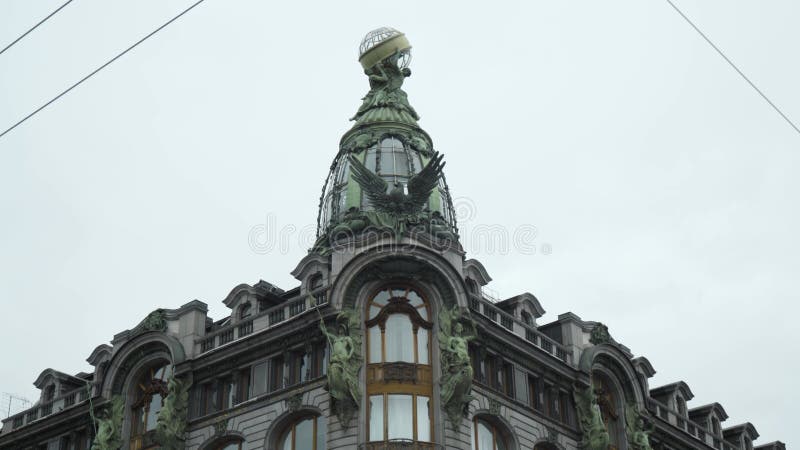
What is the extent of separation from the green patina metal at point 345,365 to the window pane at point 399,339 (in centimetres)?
141

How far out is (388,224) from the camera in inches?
2291

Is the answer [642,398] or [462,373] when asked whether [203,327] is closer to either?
[462,373]

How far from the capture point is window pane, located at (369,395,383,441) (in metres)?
51.3

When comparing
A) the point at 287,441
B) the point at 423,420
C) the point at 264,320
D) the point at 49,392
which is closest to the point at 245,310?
the point at 264,320

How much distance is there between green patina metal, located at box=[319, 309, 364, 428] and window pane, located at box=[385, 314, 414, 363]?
141 cm

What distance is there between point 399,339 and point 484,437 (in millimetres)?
5799

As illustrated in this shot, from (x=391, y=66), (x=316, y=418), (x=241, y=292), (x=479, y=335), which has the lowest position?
(x=316, y=418)

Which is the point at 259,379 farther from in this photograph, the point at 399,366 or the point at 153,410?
the point at 399,366

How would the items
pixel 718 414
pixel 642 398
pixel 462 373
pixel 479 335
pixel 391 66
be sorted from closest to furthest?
pixel 462 373, pixel 479 335, pixel 642 398, pixel 391 66, pixel 718 414

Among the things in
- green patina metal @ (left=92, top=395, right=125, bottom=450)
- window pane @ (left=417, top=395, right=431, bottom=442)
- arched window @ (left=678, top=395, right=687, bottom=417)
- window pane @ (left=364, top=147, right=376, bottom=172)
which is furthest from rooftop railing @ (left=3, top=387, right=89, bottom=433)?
arched window @ (left=678, top=395, right=687, bottom=417)

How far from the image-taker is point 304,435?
53562 mm

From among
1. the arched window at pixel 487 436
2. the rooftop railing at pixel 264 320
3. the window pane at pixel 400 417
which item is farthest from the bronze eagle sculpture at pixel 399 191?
the arched window at pixel 487 436

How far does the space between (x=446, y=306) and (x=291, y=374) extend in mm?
7599

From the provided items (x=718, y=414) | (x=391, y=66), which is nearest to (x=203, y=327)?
(x=391, y=66)
